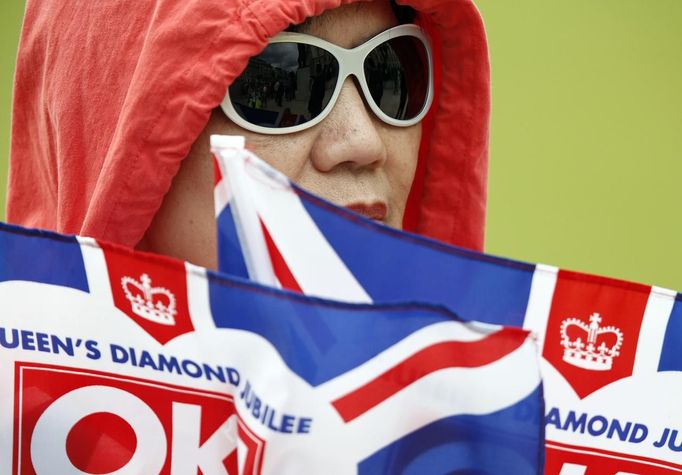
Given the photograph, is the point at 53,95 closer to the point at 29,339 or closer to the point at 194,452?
the point at 29,339

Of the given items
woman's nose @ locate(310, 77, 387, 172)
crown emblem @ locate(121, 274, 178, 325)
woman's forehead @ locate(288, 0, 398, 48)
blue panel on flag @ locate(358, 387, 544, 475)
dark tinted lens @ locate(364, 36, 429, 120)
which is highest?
woman's forehead @ locate(288, 0, 398, 48)

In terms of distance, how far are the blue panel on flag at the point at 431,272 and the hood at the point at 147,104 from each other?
0.25 meters

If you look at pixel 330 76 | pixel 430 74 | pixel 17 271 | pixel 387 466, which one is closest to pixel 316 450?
pixel 387 466

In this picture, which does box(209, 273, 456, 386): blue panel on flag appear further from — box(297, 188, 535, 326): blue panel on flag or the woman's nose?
Result: the woman's nose

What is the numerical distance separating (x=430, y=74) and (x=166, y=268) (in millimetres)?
490

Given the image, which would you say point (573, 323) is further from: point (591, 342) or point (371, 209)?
point (371, 209)

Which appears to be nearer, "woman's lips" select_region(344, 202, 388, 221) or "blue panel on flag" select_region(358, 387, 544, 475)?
"blue panel on flag" select_region(358, 387, 544, 475)

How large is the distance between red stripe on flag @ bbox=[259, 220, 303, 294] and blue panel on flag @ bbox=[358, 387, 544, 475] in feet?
0.44

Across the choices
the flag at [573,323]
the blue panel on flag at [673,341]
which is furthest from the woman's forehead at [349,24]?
→ the blue panel on flag at [673,341]

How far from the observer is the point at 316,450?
0.61m

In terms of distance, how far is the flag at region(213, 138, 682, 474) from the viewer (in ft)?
2.31

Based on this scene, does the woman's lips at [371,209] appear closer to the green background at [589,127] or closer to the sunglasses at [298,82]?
the sunglasses at [298,82]

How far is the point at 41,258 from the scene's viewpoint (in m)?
0.70

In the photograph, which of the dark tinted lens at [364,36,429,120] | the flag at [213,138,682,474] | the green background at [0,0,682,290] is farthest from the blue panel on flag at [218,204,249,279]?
the green background at [0,0,682,290]
